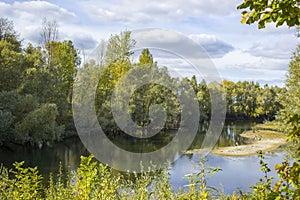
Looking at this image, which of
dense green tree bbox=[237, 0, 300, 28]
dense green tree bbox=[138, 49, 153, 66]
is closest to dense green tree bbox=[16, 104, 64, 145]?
dense green tree bbox=[138, 49, 153, 66]

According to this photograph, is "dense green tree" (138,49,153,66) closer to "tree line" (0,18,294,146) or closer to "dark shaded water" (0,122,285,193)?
"tree line" (0,18,294,146)

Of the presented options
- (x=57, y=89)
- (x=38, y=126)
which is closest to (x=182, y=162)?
(x=38, y=126)

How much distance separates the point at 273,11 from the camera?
233 cm

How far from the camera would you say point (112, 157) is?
935 inches

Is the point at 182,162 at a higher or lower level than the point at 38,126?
lower

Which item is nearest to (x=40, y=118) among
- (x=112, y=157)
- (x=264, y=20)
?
(x=112, y=157)

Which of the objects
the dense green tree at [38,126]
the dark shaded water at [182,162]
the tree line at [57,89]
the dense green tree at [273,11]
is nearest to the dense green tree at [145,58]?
the tree line at [57,89]

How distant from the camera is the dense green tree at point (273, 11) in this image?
2.25 metres

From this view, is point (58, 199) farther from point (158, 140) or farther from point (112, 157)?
point (158, 140)

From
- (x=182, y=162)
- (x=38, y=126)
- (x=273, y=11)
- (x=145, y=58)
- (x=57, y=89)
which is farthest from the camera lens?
(x=145, y=58)

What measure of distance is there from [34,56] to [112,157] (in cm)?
1240

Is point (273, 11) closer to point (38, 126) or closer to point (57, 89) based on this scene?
point (38, 126)

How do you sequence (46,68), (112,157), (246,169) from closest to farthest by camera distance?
(246,169) < (112,157) < (46,68)

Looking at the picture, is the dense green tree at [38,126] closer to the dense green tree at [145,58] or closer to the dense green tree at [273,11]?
the dense green tree at [145,58]
